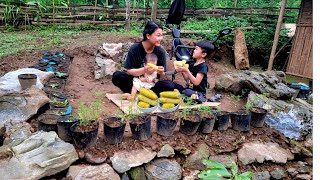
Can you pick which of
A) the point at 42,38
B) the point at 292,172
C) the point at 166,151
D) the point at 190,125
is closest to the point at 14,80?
the point at 166,151

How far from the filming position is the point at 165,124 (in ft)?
9.29

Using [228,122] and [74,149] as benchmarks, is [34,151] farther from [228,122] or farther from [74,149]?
[228,122]

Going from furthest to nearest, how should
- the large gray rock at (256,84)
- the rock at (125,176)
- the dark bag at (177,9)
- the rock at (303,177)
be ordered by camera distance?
the dark bag at (177,9), the large gray rock at (256,84), the rock at (303,177), the rock at (125,176)

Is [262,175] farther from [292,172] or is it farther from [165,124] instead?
[165,124]

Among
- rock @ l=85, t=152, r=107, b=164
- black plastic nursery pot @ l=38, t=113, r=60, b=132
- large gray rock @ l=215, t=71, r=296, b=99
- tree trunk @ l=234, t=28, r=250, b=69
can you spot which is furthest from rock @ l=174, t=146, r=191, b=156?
tree trunk @ l=234, t=28, r=250, b=69

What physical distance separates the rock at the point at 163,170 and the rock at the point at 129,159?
10 cm

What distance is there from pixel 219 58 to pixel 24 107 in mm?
6444

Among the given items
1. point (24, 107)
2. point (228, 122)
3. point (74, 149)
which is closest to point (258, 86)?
point (228, 122)

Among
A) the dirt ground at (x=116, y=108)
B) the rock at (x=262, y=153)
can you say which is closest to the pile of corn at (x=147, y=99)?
the dirt ground at (x=116, y=108)

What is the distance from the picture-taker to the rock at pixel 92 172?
2.34 metres

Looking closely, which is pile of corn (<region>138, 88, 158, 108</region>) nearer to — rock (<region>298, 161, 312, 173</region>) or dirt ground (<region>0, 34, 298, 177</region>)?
dirt ground (<region>0, 34, 298, 177</region>)

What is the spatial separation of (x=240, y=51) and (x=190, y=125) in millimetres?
5558

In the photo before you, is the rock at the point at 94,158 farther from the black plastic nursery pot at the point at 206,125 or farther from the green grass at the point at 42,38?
the green grass at the point at 42,38

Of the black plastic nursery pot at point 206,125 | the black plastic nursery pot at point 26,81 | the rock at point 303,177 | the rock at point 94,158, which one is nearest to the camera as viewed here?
the rock at point 94,158
